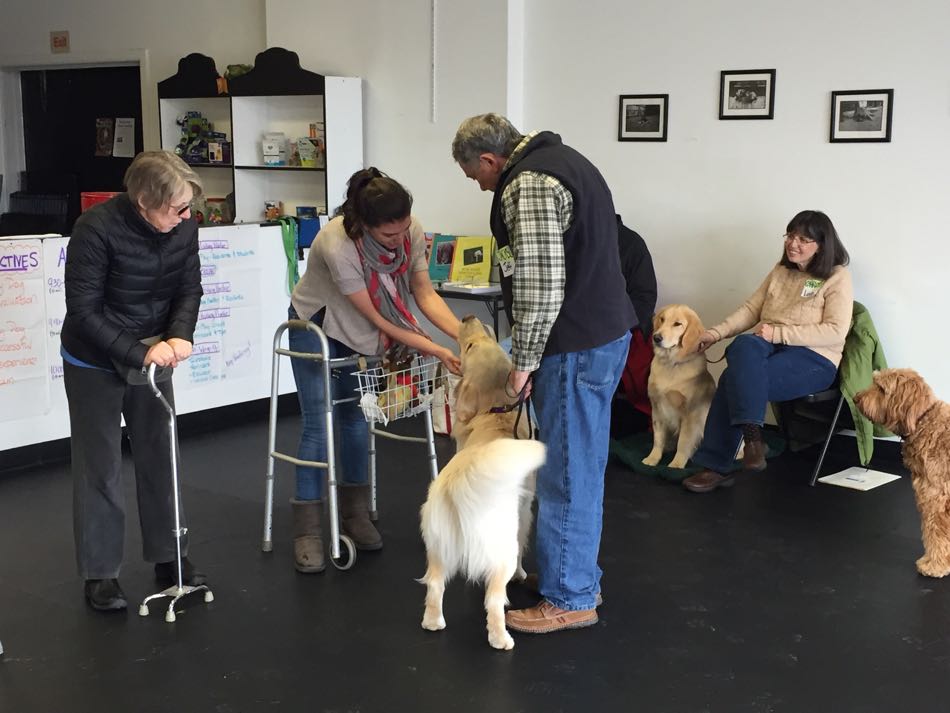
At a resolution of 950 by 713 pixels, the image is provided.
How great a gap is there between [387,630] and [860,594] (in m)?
1.52

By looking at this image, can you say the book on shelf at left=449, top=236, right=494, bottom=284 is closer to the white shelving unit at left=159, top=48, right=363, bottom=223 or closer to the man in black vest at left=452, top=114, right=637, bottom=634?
the white shelving unit at left=159, top=48, right=363, bottom=223

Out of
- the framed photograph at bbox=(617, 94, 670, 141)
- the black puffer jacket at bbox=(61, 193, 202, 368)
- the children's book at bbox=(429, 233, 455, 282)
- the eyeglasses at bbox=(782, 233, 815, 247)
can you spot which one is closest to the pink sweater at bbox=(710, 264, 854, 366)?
the eyeglasses at bbox=(782, 233, 815, 247)

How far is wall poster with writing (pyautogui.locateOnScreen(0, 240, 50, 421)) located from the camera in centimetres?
436

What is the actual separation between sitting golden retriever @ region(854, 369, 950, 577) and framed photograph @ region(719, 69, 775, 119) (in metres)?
1.83

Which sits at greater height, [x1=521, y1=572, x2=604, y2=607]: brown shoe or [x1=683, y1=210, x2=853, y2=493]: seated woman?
[x1=683, y1=210, x2=853, y2=493]: seated woman

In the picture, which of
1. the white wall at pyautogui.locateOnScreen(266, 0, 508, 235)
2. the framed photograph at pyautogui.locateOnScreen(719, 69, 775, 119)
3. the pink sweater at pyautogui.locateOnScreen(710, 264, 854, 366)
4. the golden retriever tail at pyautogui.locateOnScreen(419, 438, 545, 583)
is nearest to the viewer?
the golden retriever tail at pyautogui.locateOnScreen(419, 438, 545, 583)

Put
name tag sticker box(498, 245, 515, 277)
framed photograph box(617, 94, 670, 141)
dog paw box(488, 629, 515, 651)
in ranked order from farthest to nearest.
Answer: framed photograph box(617, 94, 670, 141) → dog paw box(488, 629, 515, 651) → name tag sticker box(498, 245, 515, 277)

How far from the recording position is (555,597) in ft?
9.88

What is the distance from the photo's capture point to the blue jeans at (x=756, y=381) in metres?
4.39

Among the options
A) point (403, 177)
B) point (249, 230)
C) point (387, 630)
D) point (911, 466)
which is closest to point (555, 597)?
point (387, 630)

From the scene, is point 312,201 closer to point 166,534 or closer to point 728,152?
point 728,152

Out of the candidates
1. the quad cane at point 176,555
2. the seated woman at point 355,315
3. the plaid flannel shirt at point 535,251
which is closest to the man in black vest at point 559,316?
the plaid flannel shirt at point 535,251

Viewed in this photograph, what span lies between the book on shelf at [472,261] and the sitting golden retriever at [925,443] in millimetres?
2437

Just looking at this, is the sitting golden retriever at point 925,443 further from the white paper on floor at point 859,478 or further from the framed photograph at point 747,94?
the framed photograph at point 747,94
